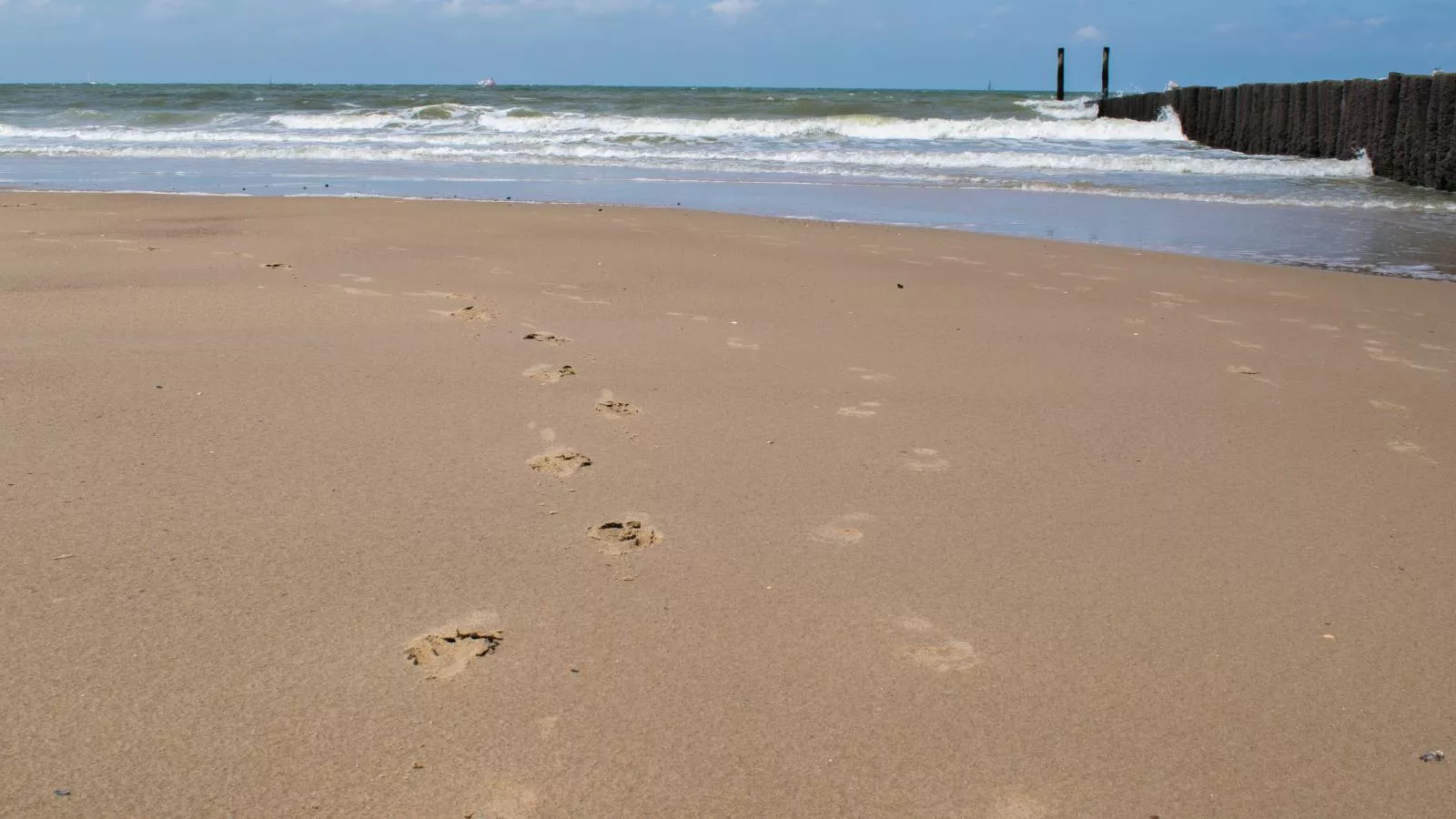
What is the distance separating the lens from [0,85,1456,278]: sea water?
29.3ft

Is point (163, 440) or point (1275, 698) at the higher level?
point (163, 440)

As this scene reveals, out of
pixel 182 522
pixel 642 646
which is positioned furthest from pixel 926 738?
pixel 182 522

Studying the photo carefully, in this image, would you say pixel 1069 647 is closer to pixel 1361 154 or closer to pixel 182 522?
pixel 182 522

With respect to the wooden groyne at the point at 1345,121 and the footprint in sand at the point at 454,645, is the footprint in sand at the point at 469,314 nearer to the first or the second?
the footprint in sand at the point at 454,645

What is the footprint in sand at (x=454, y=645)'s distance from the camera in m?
1.91

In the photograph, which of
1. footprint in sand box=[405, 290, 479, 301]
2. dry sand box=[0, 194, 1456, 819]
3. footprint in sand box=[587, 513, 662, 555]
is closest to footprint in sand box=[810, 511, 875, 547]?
dry sand box=[0, 194, 1456, 819]

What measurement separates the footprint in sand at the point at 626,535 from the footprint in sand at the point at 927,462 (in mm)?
759

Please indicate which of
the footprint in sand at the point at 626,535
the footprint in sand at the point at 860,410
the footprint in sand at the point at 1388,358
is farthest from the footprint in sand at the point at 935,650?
the footprint in sand at the point at 1388,358

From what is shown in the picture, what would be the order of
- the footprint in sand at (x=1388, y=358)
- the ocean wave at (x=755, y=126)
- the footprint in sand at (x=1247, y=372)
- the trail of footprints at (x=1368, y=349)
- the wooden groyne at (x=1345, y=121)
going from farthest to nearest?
the ocean wave at (x=755, y=126), the wooden groyne at (x=1345, y=121), the footprint in sand at (x=1388, y=358), the footprint in sand at (x=1247, y=372), the trail of footprints at (x=1368, y=349)

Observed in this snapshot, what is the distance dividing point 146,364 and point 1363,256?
23.0 ft

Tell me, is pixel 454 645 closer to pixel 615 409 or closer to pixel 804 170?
pixel 615 409

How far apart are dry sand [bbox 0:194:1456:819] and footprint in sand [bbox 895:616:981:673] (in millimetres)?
11

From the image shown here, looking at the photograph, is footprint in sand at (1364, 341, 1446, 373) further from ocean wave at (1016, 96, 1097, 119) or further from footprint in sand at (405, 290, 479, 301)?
ocean wave at (1016, 96, 1097, 119)

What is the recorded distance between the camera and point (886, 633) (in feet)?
6.81
